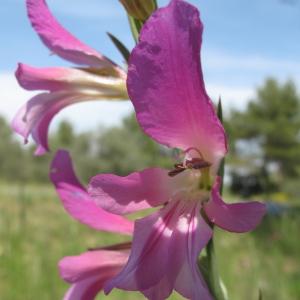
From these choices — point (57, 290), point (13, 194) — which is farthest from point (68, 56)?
point (13, 194)

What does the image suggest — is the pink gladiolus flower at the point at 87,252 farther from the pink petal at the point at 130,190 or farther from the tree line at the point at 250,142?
the tree line at the point at 250,142

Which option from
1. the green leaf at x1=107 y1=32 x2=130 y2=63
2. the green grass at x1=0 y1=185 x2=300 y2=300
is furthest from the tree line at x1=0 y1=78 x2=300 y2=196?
the green leaf at x1=107 y1=32 x2=130 y2=63

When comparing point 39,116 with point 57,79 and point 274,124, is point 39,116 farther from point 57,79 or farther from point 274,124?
point 274,124

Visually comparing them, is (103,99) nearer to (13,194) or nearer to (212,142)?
(212,142)

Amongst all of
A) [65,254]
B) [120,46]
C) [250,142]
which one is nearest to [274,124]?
[250,142]

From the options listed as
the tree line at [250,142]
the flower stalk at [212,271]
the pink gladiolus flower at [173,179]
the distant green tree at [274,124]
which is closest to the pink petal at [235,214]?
the pink gladiolus flower at [173,179]

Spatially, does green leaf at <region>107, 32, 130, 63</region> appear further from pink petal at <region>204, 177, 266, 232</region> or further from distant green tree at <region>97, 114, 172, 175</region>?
distant green tree at <region>97, 114, 172, 175</region>
